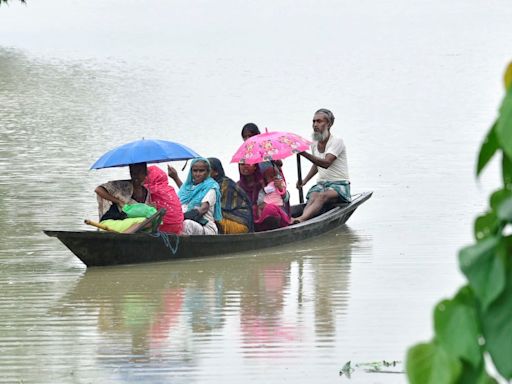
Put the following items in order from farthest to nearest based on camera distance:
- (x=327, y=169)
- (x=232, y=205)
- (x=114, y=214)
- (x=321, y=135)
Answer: (x=327, y=169) → (x=321, y=135) → (x=232, y=205) → (x=114, y=214)

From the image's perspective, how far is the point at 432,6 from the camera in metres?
61.6

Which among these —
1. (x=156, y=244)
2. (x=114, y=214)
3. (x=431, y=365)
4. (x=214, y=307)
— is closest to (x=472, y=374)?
(x=431, y=365)

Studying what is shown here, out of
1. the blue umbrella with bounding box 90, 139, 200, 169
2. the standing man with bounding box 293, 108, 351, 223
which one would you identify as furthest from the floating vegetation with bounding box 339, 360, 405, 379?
the standing man with bounding box 293, 108, 351, 223

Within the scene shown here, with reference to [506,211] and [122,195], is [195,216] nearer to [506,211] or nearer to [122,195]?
[122,195]

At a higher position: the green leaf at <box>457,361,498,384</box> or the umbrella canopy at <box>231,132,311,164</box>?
the umbrella canopy at <box>231,132,311,164</box>

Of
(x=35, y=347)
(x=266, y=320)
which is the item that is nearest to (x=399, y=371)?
(x=266, y=320)

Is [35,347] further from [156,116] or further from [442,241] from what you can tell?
[156,116]

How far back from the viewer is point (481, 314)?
1802 mm

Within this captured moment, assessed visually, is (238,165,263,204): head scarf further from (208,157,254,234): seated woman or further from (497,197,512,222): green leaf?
(497,197,512,222): green leaf

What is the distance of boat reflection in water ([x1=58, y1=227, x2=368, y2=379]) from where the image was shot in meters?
7.56

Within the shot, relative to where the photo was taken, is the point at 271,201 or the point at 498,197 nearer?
the point at 498,197

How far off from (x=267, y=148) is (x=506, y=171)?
370 inches

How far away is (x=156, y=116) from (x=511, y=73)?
22.9 meters

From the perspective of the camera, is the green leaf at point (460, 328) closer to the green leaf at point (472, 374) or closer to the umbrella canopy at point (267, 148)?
the green leaf at point (472, 374)
